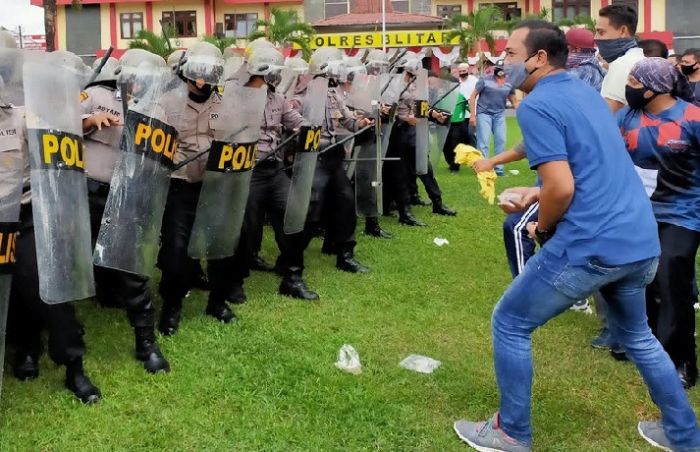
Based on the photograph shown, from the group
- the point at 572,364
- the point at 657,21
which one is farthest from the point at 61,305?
the point at 657,21

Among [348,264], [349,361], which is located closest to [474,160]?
[349,361]

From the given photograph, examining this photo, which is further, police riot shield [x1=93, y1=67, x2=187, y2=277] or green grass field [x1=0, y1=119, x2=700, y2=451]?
police riot shield [x1=93, y1=67, x2=187, y2=277]

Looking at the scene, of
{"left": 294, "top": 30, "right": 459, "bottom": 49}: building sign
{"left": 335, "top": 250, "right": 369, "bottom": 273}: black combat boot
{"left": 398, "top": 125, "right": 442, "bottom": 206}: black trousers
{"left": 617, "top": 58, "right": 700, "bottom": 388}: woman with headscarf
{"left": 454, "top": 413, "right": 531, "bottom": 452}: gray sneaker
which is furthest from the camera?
{"left": 294, "top": 30, "right": 459, "bottom": 49}: building sign

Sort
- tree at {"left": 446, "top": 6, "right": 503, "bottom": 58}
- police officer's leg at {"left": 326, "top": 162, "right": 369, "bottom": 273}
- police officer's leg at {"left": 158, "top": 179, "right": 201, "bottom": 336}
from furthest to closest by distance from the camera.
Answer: tree at {"left": 446, "top": 6, "right": 503, "bottom": 58}
police officer's leg at {"left": 326, "top": 162, "right": 369, "bottom": 273}
police officer's leg at {"left": 158, "top": 179, "right": 201, "bottom": 336}

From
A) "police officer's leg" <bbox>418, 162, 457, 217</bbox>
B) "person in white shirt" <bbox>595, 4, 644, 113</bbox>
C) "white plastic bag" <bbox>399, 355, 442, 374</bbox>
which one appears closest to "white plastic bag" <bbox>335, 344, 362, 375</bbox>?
"white plastic bag" <bbox>399, 355, 442, 374</bbox>

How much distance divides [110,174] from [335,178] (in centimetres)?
251

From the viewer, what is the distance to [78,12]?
41.2 meters

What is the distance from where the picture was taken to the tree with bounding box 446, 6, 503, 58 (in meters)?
33.1

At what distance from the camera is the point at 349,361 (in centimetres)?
455

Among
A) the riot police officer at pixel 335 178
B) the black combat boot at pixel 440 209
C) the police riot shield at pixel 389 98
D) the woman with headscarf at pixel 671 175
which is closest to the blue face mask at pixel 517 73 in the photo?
the woman with headscarf at pixel 671 175

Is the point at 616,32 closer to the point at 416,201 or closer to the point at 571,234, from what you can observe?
the point at 571,234

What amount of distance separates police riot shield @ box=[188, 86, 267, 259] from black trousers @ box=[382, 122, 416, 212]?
4.11 meters

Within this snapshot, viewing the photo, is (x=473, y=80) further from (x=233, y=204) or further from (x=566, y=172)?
(x=566, y=172)

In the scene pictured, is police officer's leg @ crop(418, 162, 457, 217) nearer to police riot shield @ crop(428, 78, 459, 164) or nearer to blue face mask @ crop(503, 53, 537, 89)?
police riot shield @ crop(428, 78, 459, 164)
